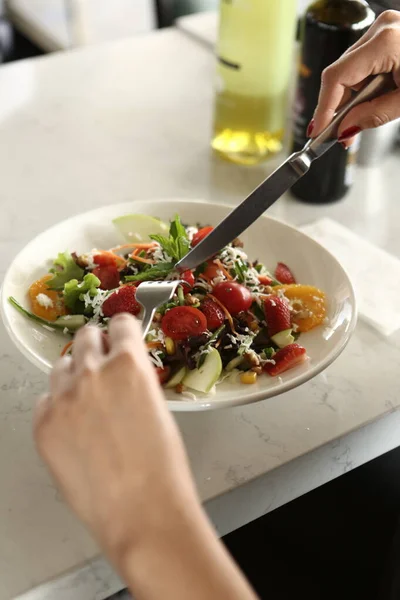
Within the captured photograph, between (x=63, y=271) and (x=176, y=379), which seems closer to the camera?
(x=176, y=379)

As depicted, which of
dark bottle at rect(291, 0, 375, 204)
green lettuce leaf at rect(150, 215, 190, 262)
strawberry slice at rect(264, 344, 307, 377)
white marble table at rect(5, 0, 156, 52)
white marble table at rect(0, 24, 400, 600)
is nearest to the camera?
white marble table at rect(0, 24, 400, 600)

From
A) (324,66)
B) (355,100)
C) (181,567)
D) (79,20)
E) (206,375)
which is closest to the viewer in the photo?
(181,567)

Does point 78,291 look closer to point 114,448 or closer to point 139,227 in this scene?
point 139,227

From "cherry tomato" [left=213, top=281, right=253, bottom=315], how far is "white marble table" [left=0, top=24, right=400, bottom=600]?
5.0 inches

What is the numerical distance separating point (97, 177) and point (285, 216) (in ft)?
1.23

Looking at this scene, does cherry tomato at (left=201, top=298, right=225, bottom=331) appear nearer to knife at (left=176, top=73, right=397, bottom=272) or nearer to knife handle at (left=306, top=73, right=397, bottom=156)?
knife at (left=176, top=73, right=397, bottom=272)

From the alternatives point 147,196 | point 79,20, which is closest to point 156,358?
point 147,196

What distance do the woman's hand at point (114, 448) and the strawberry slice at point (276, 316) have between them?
38 cm

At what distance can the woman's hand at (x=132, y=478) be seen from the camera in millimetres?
504

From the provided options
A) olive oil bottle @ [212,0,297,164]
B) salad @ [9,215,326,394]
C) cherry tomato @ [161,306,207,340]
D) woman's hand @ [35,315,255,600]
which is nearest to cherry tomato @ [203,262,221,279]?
salad @ [9,215,326,394]

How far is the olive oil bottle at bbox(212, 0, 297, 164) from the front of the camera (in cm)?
131

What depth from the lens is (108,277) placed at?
3.23 feet

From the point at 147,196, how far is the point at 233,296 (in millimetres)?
499

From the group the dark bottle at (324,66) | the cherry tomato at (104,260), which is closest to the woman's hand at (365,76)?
the dark bottle at (324,66)
